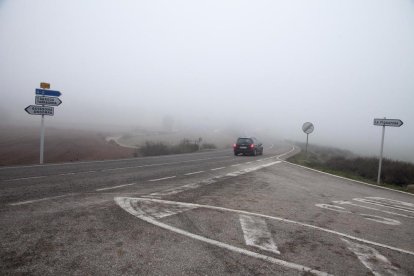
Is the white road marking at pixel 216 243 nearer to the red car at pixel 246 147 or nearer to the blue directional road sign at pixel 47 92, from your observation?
the blue directional road sign at pixel 47 92

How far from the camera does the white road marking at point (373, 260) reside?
151 inches

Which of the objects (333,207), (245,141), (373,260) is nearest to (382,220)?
(333,207)

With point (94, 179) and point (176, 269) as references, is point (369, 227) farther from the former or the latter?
point (94, 179)

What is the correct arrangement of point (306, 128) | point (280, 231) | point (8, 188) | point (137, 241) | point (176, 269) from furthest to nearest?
point (306, 128) < point (8, 188) < point (280, 231) < point (137, 241) < point (176, 269)

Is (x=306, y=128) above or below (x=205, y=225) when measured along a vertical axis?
above

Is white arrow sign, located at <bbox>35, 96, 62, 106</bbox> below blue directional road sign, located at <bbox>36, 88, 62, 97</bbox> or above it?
below

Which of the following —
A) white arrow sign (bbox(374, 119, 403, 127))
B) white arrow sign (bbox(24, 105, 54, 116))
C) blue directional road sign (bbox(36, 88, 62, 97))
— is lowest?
white arrow sign (bbox(24, 105, 54, 116))

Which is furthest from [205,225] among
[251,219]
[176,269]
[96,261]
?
[96,261]

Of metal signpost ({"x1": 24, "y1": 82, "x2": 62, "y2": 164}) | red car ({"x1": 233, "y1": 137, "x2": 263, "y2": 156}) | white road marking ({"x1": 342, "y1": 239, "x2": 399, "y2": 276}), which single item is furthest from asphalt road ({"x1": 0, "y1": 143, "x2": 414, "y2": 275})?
red car ({"x1": 233, "y1": 137, "x2": 263, "y2": 156})

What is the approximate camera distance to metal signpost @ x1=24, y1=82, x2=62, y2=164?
15727 mm

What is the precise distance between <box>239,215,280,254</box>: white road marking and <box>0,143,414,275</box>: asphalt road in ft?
0.06

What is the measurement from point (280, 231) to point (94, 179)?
672cm

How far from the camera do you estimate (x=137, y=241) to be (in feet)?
13.9

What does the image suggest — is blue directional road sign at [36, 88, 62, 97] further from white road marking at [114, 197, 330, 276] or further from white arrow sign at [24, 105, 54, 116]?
white road marking at [114, 197, 330, 276]
